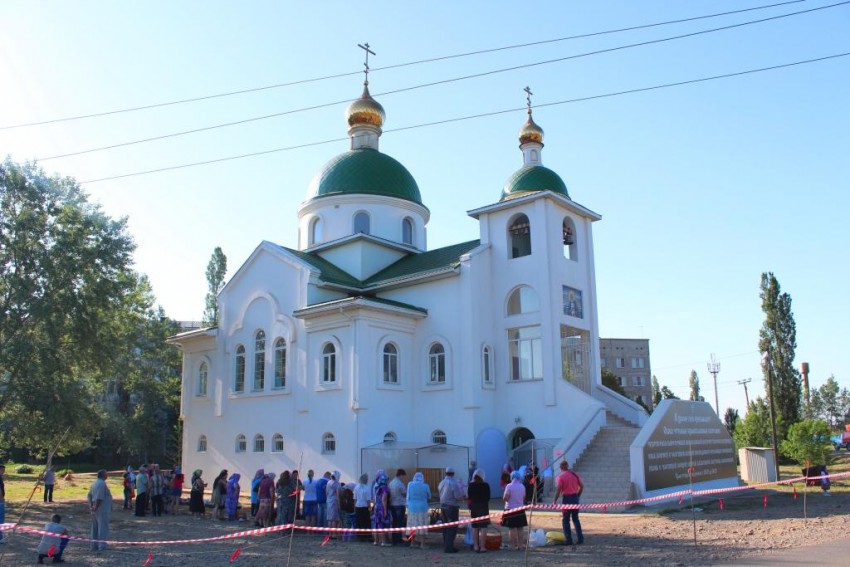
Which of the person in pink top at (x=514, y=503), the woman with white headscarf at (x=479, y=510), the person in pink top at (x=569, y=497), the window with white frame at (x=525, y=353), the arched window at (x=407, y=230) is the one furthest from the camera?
the arched window at (x=407, y=230)

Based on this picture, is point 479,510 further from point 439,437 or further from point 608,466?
point 439,437

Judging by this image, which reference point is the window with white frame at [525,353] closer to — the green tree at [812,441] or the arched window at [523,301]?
the arched window at [523,301]

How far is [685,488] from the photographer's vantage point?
65.2 feet

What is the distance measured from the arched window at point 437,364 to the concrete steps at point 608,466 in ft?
18.4

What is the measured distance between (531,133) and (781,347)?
22.0m

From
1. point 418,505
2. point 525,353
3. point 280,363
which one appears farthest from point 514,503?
point 280,363

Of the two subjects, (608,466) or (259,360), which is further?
(259,360)

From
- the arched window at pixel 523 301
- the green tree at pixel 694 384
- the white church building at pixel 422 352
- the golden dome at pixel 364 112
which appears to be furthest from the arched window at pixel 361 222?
the green tree at pixel 694 384

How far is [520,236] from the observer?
26.1 m

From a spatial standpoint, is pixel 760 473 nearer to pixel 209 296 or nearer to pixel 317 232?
pixel 317 232

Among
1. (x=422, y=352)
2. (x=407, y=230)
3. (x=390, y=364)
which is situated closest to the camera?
(x=390, y=364)

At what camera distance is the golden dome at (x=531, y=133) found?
28547 mm

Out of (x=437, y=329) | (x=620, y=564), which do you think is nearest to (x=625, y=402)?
(x=437, y=329)

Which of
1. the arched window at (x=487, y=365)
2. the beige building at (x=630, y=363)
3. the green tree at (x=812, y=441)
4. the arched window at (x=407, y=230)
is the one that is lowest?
the green tree at (x=812, y=441)
